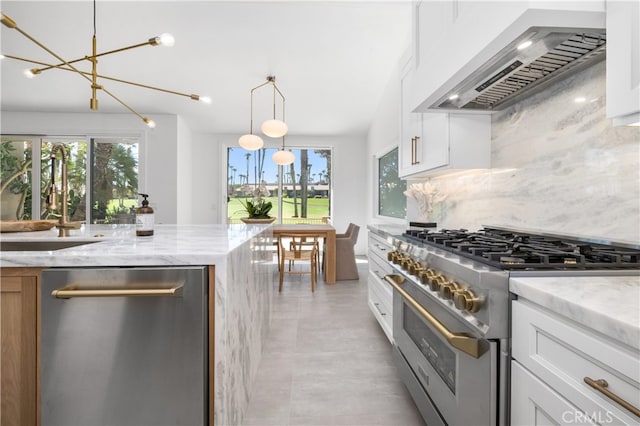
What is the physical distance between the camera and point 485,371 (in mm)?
970

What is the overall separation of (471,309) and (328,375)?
135 centimetres

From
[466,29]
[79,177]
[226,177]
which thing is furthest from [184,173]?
[466,29]

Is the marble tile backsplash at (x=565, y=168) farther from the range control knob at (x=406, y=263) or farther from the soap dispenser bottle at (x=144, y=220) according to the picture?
the soap dispenser bottle at (x=144, y=220)

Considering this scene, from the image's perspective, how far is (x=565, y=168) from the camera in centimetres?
148

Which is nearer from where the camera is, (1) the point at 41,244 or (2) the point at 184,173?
(1) the point at 41,244

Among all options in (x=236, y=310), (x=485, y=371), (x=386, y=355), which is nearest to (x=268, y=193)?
(x=386, y=355)

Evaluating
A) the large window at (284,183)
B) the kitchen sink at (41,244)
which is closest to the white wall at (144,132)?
the large window at (284,183)

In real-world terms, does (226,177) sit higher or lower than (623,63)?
higher

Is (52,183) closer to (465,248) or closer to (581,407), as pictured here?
(465,248)

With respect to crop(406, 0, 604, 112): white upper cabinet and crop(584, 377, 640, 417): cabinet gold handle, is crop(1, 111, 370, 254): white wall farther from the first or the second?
crop(584, 377, 640, 417): cabinet gold handle

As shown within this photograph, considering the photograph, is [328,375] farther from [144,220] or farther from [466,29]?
[466,29]

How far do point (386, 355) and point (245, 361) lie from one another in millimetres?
1100

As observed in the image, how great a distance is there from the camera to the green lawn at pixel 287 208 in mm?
7184

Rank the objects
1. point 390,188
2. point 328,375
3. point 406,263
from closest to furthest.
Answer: point 406,263
point 328,375
point 390,188
